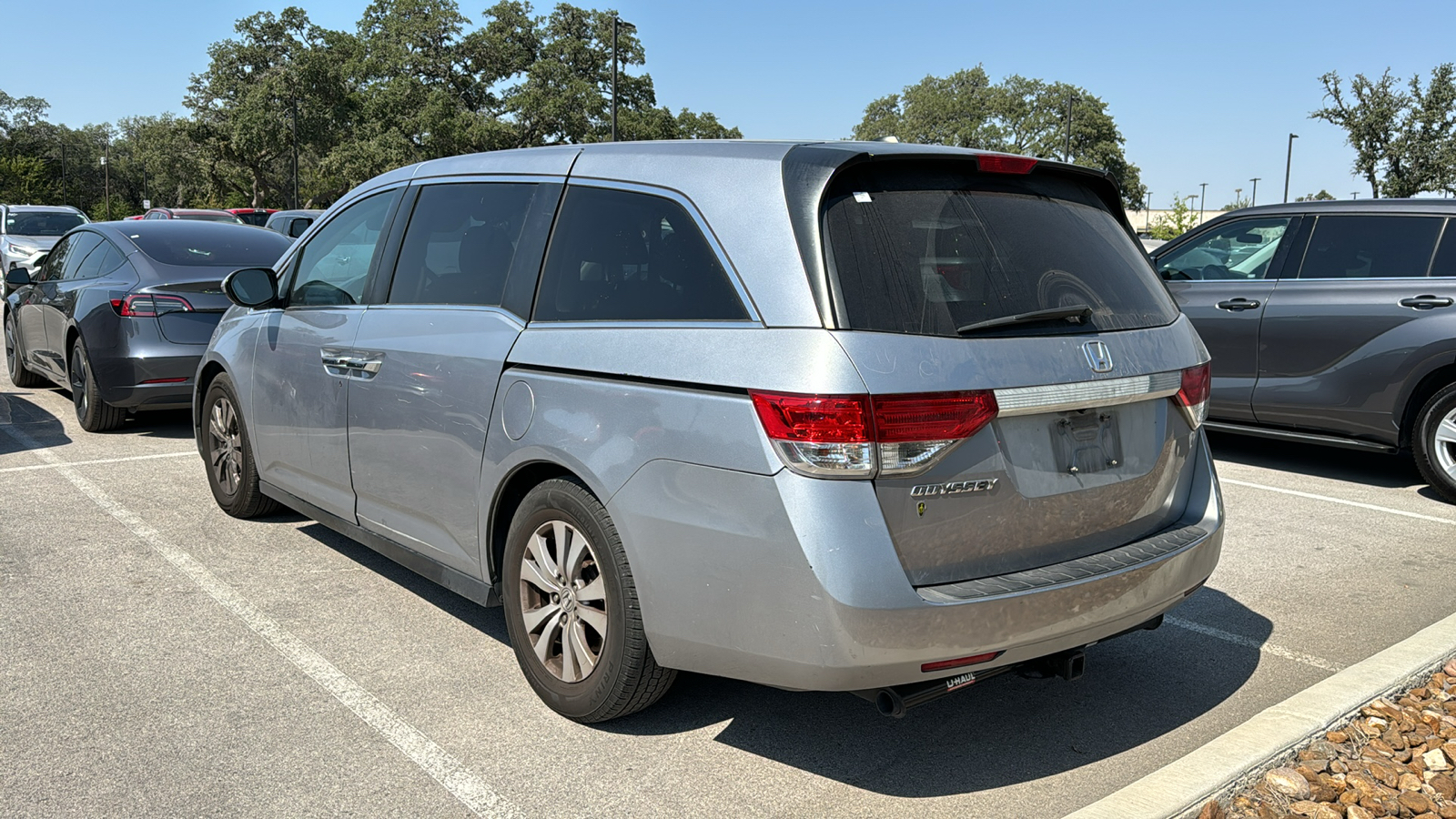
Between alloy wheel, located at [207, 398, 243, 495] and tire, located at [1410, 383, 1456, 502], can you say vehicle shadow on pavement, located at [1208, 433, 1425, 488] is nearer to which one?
tire, located at [1410, 383, 1456, 502]

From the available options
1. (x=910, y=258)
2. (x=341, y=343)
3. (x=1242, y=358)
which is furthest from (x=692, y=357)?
(x=1242, y=358)

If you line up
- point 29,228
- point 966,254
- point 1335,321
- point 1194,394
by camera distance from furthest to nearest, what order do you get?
point 29,228
point 1335,321
point 1194,394
point 966,254

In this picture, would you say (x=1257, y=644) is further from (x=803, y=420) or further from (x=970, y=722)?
(x=803, y=420)

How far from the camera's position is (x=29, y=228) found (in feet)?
77.3

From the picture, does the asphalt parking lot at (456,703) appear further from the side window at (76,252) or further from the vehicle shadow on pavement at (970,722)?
the side window at (76,252)

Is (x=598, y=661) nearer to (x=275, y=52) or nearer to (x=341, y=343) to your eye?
(x=341, y=343)

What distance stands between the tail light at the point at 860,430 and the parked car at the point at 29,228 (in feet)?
75.6

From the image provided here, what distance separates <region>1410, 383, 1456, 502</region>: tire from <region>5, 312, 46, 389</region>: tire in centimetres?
1128

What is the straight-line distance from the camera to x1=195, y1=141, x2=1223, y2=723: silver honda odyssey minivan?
9.29ft

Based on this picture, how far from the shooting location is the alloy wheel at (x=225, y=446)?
5.81 m

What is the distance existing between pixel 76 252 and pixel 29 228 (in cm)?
1700

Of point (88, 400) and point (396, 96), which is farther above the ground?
point (396, 96)

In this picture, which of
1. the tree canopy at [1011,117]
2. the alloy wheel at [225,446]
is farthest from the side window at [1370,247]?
the tree canopy at [1011,117]

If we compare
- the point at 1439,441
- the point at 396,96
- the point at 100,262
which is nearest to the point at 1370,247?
the point at 1439,441
